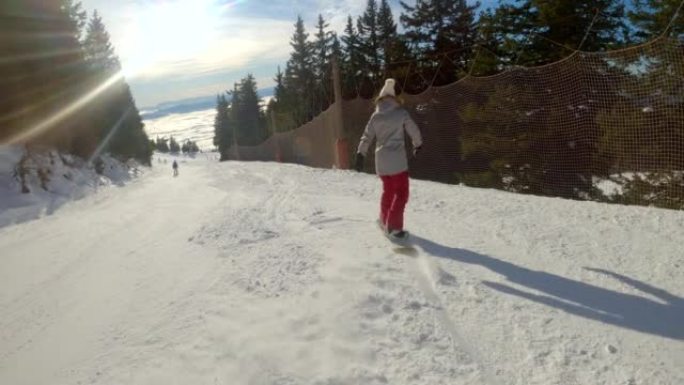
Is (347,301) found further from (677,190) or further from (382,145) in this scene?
(677,190)

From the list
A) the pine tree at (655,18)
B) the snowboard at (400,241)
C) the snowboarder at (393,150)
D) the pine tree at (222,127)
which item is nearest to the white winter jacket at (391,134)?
the snowboarder at (393,150)

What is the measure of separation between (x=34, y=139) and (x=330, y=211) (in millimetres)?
16262

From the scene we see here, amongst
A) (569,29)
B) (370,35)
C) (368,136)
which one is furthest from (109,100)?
(368,136)

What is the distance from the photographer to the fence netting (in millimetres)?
7094

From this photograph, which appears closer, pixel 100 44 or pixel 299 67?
pixel 100 44

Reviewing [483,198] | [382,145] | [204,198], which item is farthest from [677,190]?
[204,198]

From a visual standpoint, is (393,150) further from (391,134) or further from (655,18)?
(655,18)

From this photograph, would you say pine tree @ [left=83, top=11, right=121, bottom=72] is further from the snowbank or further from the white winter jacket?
the white winter jacket

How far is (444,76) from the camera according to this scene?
1997 cm

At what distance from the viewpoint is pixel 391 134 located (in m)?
5.22

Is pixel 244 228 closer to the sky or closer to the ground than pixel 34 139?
closer to the ground

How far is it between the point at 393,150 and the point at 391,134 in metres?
0.19

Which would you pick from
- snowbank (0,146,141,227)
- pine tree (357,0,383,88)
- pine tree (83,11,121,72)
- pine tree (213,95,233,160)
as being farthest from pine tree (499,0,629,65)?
pine tree (213,95,233,160)

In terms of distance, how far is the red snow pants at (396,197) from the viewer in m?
5.09
